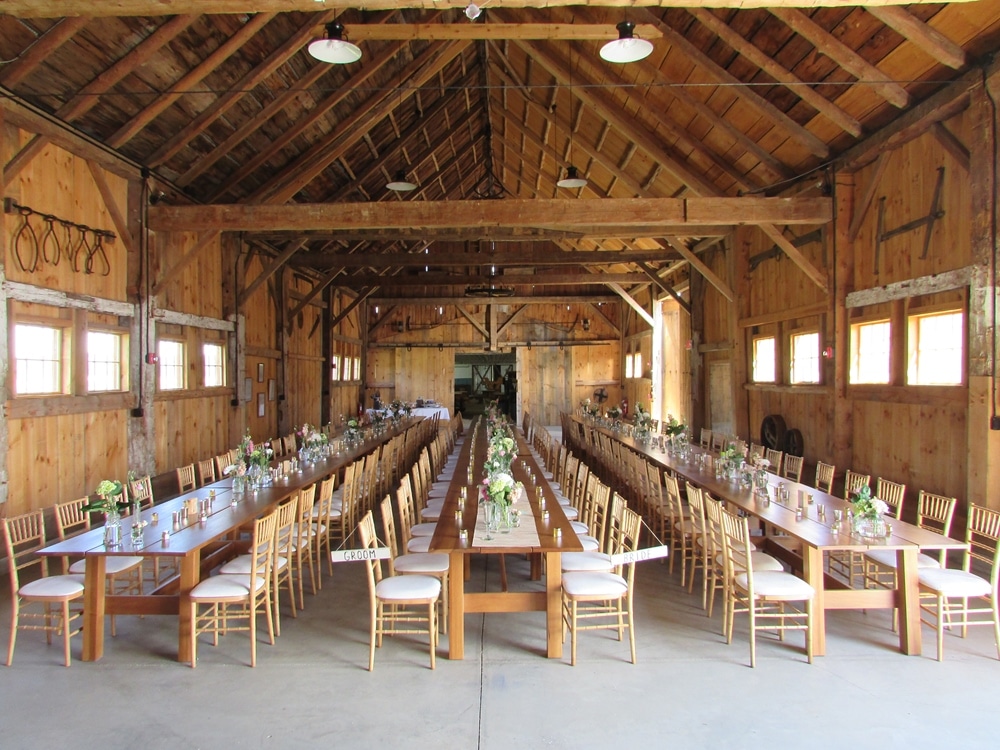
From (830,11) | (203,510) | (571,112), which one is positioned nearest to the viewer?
(203,510)

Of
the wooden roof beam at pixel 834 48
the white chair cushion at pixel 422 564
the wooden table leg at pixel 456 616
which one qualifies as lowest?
the wooden table leg at pixel 456 616

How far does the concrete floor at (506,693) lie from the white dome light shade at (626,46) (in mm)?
4856

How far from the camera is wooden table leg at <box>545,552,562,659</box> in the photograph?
4348mm

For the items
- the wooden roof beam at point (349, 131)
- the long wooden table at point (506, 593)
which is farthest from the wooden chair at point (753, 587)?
the wooden roof beam at point (349, 131)

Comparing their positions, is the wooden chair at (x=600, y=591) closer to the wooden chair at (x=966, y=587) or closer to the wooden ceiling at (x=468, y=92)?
the wooden chair at (x=966, y=587)

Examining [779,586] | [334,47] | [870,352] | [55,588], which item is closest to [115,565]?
[55,588]

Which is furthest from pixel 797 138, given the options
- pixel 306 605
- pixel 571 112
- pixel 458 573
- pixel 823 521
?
pixel 306 605

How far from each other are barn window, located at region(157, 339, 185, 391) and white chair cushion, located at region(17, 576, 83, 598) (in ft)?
16.8

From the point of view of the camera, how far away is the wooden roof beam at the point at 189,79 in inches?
269

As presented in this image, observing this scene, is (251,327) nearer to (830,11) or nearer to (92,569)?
(92,569)

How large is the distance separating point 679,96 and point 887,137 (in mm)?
2755

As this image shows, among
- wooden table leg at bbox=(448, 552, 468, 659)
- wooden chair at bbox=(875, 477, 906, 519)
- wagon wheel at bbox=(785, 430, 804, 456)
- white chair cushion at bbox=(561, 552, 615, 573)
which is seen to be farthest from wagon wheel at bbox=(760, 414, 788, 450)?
wooden table leg at bbox=(448, 552, 468, 659)

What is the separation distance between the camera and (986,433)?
5680 millimetres

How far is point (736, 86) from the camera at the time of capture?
7.84 meters
